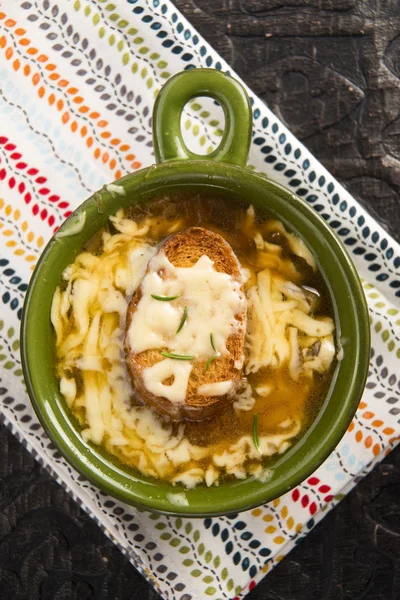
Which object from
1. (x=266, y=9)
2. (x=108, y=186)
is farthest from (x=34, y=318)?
(x=266, y=9)

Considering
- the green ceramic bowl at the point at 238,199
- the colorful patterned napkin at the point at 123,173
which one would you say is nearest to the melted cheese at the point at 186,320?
the green ceramic bowl at the point at 238,199

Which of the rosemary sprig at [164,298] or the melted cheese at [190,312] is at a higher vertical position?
the rosemary sprig at [164,298]

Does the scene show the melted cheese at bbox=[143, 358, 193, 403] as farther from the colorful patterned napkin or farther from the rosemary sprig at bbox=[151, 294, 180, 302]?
the colorful patterned napkin

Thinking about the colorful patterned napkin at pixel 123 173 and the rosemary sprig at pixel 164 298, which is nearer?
the rosemary sprig at pixel 164 298

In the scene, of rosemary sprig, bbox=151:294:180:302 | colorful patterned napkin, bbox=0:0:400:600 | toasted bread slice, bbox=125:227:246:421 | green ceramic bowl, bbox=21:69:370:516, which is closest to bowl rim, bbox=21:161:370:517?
green ceramic bowl, bbox=21:69:370:516

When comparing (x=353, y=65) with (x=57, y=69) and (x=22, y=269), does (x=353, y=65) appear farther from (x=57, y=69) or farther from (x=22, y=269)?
(x=22, y=269)

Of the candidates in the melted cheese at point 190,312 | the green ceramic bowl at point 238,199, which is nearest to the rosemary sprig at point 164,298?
the melted cheese at point 190,312

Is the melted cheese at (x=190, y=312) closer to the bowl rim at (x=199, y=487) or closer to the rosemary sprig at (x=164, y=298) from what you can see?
the rosemary sprig at (x=164, y=298)
